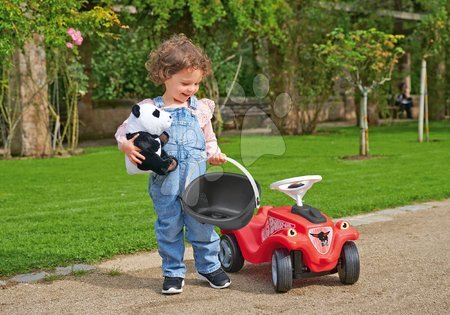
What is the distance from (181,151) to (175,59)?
535 millimetres

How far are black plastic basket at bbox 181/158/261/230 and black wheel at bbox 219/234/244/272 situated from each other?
0.68 meters

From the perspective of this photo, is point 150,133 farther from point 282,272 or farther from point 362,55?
point 362,55

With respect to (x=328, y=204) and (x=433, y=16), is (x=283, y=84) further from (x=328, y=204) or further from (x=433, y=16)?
(x=328, y=204)

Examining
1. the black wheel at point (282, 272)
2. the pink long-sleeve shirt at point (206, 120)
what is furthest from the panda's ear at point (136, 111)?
the black wheel at point (282, 272)

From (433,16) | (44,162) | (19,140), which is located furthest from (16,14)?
(433,16)

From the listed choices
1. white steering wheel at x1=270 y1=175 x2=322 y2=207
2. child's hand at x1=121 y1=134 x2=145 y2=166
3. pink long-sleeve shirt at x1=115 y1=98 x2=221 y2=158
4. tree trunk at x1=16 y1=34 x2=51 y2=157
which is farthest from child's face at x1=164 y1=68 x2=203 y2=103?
tree trunk at x1=16 y1=34 x2=51 y2=157

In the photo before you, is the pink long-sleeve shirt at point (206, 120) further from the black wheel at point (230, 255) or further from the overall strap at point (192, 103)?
the black wheel at point (230, 255)

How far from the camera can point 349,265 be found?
→ 4.47m

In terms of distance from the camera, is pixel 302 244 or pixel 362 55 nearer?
pixel 302 244

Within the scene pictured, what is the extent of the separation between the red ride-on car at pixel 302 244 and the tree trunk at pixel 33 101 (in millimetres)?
10149

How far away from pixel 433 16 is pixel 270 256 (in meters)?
12.5

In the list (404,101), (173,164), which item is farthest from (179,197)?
(404,101)

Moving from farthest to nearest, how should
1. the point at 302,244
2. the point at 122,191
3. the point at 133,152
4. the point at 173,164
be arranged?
the point at 122,191 → the point at 302,244 → the point at 173,164 → the point at 133,152

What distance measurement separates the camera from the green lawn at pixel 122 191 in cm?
558
